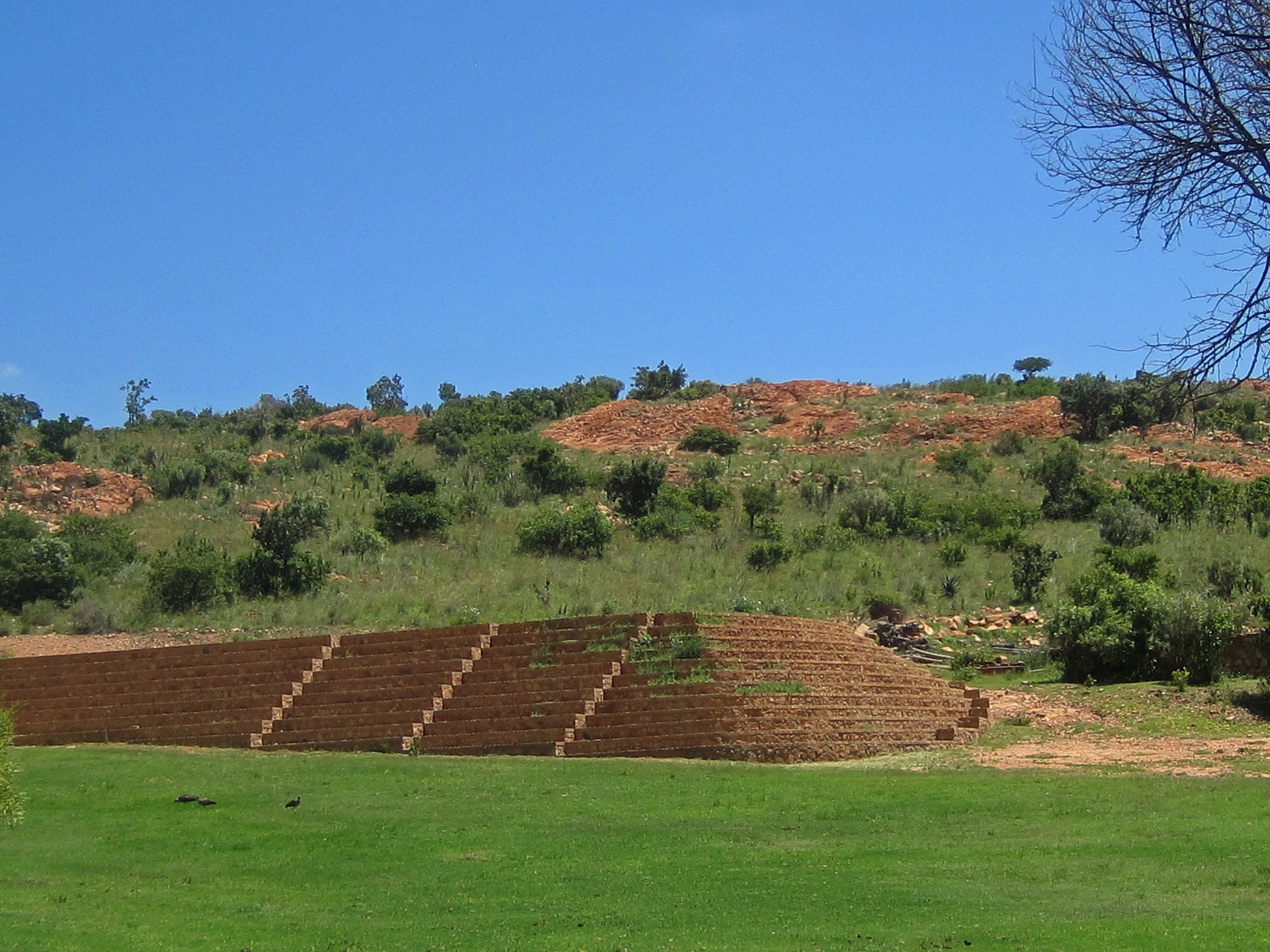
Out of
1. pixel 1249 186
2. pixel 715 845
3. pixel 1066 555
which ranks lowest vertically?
pixel 715 845

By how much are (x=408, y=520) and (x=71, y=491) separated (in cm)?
1624

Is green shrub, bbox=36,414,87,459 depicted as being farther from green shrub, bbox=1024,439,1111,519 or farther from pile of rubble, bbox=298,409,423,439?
green shrub, bbox=1024,439,1111,519

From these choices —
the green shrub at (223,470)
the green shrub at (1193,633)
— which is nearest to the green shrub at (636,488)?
the green shrub at (223,470)

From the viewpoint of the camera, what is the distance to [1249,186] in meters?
9.73

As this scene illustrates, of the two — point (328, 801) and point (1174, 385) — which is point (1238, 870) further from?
point (328, 801)

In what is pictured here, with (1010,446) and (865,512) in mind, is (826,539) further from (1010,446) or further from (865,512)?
(1010,446)

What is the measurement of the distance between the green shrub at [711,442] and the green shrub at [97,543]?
32.0 meters

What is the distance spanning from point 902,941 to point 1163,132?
26.4ft

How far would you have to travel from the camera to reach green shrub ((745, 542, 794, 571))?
155ft

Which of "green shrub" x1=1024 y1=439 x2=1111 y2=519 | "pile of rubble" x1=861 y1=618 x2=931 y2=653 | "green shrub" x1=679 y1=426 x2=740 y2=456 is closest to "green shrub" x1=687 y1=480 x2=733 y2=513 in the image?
"green shrub" x1=1024 y1=439 x2=1111 y2=519

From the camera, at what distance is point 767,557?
1863 inches

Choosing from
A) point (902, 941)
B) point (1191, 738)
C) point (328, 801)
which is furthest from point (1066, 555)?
point (902, 941)

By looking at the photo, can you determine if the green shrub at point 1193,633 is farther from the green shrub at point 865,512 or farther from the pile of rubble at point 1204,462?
the pile of rubble at point 1204,462

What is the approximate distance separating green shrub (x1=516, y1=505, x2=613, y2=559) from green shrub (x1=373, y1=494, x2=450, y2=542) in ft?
15.5
